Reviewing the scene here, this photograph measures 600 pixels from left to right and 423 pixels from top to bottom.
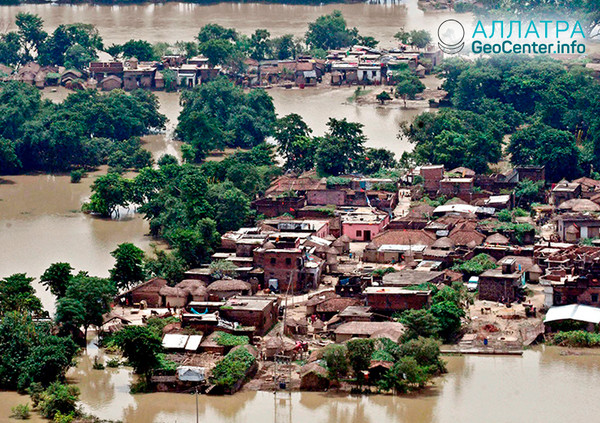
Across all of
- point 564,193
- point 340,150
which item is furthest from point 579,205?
point 340,150

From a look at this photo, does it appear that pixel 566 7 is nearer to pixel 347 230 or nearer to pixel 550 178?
pixel 550 178

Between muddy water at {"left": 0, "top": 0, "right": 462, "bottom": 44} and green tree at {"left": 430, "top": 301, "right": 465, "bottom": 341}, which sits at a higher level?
muddy water at {"left": 0, "top": 0, "right": 462, "bottom": 44}

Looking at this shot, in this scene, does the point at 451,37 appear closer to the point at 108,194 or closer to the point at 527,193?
the point at 527,193

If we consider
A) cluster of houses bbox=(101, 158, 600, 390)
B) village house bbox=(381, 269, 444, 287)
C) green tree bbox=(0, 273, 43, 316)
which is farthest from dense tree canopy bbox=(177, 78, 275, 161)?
green tree bbox=(0, 273, 43, 316)

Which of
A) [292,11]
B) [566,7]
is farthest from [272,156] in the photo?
[292,11]

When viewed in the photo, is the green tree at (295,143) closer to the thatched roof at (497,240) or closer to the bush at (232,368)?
the thatched roof at (497,240)

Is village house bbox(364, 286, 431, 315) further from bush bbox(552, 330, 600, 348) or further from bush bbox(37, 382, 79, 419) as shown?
bush bbox(37, 382, 79, 419)
